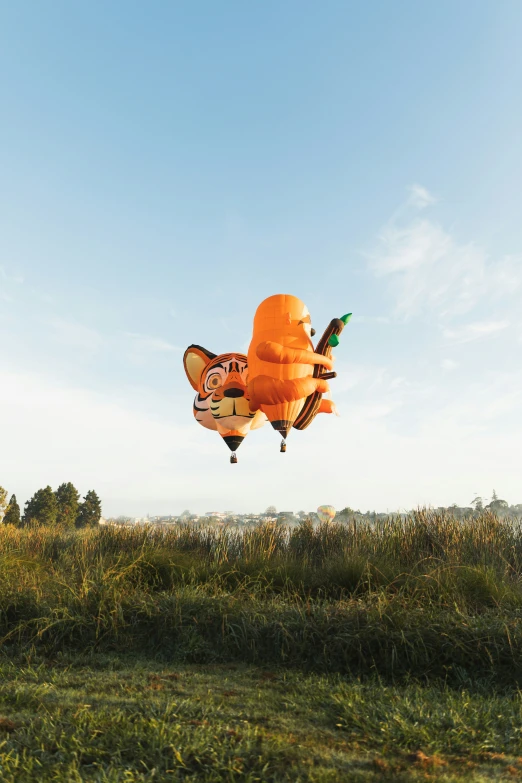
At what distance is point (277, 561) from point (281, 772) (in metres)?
5.02

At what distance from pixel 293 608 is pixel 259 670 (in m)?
0.81

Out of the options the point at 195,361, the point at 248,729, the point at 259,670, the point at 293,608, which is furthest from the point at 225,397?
the point at 248,729

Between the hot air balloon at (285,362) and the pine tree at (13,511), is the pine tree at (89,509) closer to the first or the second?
the pine tree at (13,511)

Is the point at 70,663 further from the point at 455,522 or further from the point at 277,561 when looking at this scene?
the point at 455,522

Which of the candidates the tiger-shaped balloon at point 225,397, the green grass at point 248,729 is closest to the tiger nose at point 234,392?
the tiger-shaped balloon at point 225,397

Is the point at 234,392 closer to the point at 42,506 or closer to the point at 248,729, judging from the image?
the point at 248,729

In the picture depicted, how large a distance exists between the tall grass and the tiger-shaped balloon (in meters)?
2.62

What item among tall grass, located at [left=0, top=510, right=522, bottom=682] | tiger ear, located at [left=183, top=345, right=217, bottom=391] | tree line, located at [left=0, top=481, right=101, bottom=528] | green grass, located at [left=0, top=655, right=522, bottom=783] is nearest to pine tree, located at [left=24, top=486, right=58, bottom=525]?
tree line, located at [left=0, top=481, right=101, bottom=528]

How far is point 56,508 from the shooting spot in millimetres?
28938

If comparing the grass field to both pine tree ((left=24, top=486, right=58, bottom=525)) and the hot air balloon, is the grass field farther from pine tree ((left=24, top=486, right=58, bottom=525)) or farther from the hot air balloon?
pine tree ((left=24, top=486, right=58, bottom=525))

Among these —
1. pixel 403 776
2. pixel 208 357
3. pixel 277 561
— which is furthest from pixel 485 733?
pixel 208 357

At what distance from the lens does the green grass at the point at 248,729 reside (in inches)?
108

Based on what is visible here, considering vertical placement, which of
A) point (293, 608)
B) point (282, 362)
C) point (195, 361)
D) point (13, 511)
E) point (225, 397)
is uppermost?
point (195, 361)

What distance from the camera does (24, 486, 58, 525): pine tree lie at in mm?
28031
